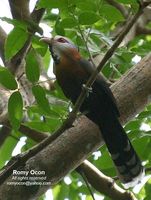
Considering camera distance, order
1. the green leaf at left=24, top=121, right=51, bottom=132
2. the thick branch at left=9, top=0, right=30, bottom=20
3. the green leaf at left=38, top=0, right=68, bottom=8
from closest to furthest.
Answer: the green leaf at left=38, top=0, right=68, bottom=8, the green leaf at left=24, top=121, right=51, bottom=132, the thick branch at left=9, top=0, right=30, bottom=20

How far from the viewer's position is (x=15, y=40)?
2.42 meters

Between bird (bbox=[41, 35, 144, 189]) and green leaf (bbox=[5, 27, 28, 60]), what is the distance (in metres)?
0.29

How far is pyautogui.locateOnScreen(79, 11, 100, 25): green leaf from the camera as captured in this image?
228cm

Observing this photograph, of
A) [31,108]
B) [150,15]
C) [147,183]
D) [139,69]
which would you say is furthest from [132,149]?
[150,15]

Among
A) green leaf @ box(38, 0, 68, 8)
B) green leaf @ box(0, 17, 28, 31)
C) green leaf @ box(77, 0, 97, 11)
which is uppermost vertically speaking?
green leaf @ box(38, 0, 68, 8)

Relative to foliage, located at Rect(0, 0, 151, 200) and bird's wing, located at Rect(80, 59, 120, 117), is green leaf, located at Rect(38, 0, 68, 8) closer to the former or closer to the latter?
foliage, located at Rect(0, 0, 151, 200)

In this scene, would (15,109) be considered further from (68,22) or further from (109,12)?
(109,12)

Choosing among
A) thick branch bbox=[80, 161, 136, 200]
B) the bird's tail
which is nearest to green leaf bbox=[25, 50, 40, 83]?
the bird's tail

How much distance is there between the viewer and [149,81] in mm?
2580

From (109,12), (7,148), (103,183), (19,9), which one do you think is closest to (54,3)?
(109,12)

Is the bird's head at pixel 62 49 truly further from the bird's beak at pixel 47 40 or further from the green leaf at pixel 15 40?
the green leaf at pixel 15 40

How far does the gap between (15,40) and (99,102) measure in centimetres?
76

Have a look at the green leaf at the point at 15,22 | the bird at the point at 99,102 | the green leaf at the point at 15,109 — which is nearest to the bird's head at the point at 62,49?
the bird at the point at 99,102

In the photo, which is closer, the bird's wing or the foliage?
the foliage
